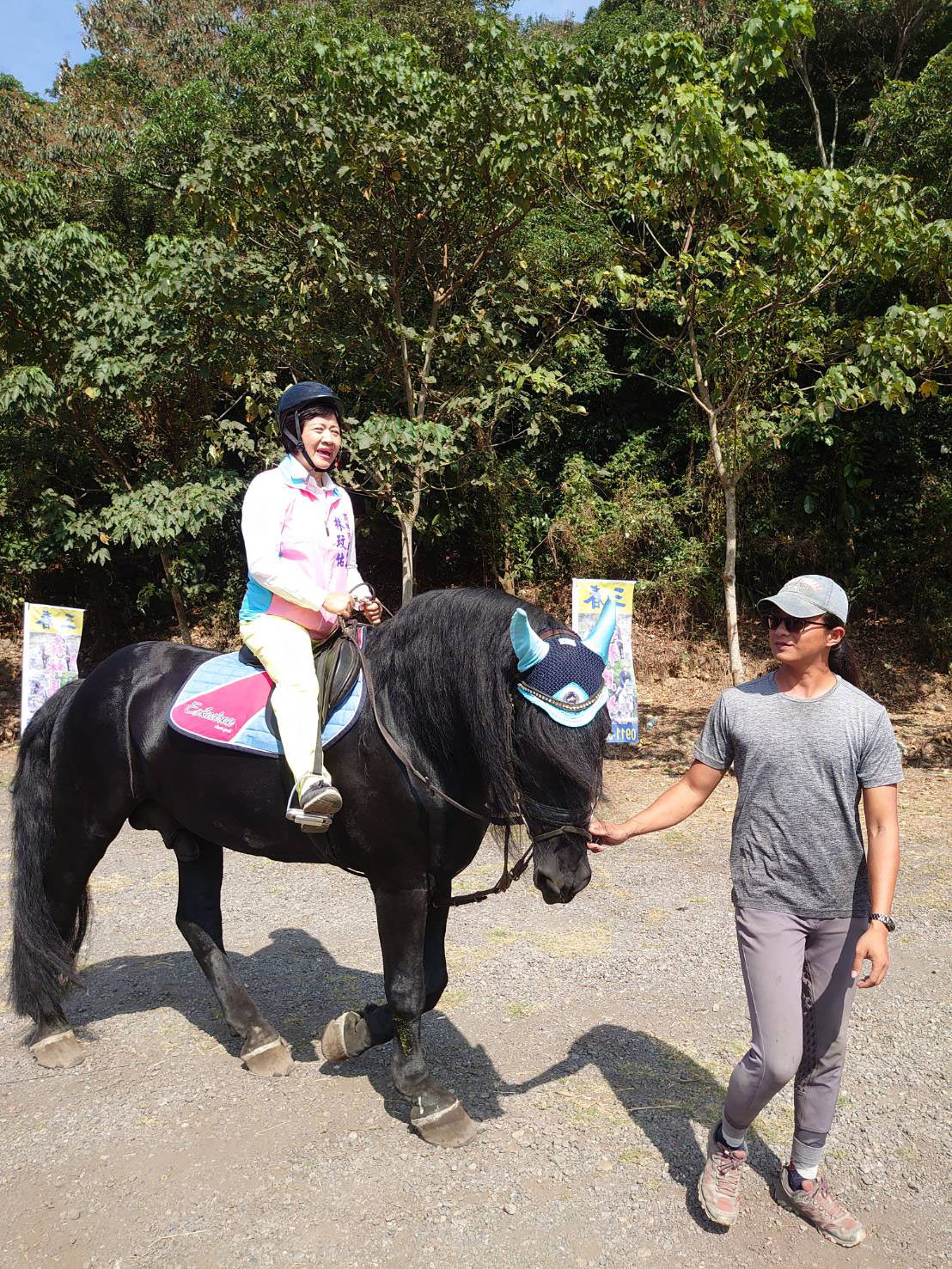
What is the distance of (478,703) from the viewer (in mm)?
2750

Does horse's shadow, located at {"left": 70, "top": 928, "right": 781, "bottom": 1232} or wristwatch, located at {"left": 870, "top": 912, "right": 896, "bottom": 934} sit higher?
wristwatch, located at {"left": 870, "top": 912, "right": 896, "bottom": 934}

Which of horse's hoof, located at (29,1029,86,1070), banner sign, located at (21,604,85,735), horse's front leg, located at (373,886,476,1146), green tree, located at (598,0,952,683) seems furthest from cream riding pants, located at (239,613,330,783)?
banner sign, located at (21,604,85,735)

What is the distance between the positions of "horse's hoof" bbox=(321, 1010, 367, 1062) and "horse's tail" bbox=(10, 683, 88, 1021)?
4.17ft

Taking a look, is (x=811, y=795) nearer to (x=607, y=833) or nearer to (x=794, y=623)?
(x=794, y=623)

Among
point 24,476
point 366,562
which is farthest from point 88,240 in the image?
point 366,562

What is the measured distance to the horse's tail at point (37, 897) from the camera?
3768 millimetres

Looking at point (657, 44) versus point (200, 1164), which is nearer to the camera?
point (200, 1164)

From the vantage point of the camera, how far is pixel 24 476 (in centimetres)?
1144

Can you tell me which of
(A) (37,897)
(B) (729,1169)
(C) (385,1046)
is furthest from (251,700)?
(B) (729,1169)

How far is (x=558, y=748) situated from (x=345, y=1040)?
1.64m

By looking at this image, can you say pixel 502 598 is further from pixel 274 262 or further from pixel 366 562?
pixel 366 562

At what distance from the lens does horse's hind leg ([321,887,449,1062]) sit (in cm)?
332

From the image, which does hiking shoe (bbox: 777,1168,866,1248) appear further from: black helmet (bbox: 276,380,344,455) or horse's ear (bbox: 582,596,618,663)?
black helmet (bbox: 276,380,344,455)

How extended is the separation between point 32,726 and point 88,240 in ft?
25.7
